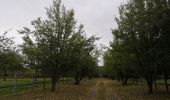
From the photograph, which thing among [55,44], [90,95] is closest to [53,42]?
[55,44]

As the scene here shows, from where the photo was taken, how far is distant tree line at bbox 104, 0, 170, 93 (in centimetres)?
2389

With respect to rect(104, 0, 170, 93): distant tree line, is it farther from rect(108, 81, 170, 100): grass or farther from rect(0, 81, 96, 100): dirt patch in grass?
rect(0, 81, 96, 100): dirt patch in grass

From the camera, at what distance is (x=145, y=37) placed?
28.6 metres

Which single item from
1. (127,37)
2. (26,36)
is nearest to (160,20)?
(127,37)

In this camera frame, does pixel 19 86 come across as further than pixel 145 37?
Yes

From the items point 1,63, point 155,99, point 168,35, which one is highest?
point 168,35

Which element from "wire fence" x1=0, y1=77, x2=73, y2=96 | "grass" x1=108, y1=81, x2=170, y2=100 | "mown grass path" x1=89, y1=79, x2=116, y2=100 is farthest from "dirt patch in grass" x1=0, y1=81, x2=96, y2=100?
"grass" x1=108, y1=81, x2=170, y2=100

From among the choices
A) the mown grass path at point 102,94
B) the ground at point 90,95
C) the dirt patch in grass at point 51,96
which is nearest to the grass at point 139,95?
the ground at point 90,95

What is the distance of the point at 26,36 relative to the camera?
31.7 meters

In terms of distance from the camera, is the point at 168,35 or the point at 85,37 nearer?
the point at 168,35

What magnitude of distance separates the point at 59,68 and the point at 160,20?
1296 centimetres

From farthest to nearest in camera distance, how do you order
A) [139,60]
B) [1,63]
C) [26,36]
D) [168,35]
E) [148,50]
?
1. [26,36]
2. [139,60]
3. [148,50]
4. [168,35]
5. [1,63]

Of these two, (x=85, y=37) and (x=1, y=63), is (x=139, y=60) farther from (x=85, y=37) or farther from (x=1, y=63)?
(x=1, y=63)

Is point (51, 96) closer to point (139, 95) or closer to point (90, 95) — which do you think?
point (90, 95)
